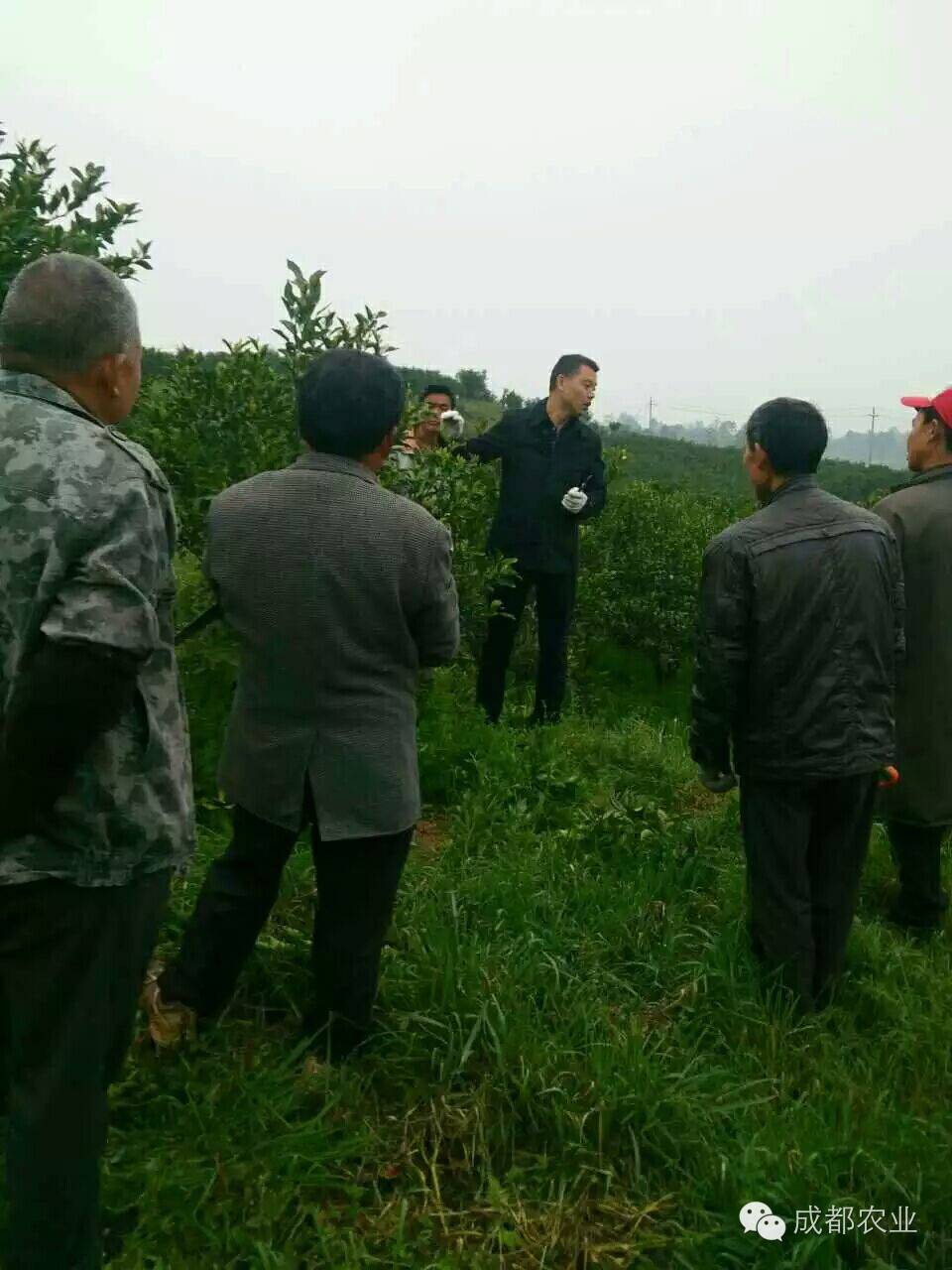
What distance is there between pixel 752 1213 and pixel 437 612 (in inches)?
58.5

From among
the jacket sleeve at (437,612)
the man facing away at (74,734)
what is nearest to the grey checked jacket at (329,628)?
the jacket sleeve at (437,612)

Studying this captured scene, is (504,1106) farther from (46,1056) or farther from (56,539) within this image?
(56,539)

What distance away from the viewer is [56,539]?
166 centimetres

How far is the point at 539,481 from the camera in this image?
18.6ft

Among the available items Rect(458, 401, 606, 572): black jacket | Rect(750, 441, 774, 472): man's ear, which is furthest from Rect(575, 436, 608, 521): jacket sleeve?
Rect(750, 441, 774, 472): man's ear

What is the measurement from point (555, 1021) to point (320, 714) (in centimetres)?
120

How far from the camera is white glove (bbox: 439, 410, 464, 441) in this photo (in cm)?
578

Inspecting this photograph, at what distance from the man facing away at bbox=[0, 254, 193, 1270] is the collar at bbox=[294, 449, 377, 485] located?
1.89ft

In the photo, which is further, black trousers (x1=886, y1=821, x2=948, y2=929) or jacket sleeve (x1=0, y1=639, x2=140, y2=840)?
black trousers (x1=886, y1=821, x2=948, y2=929)

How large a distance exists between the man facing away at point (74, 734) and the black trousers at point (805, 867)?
188 centimetres

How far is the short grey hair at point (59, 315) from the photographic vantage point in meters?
1.79

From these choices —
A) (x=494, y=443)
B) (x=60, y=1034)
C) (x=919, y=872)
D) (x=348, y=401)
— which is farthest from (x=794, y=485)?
(x=494, y=443)

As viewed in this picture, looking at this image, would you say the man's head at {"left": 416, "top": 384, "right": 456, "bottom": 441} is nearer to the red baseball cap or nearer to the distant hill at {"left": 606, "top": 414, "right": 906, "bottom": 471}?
the red baseball cap

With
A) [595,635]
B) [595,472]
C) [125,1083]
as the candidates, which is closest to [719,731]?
[125,1083]
